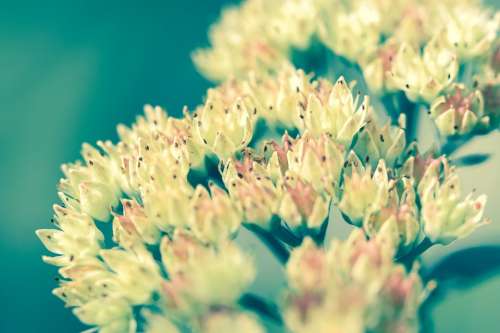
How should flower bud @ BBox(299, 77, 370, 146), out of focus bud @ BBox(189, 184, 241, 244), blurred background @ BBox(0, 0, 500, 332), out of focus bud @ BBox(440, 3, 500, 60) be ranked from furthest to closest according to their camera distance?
blurred background @ BBox(0, 0, 500, 332) < out of focus bud @ BBox(440, 3, 500, 60) < flower bud @ BBox(299, 77, 370, 146) < out of focus bud @ BBox(189, 184, 241, 244)

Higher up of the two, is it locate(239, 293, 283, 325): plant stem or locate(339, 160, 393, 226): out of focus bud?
locate(339, 160, 393, 226): out of focus bud

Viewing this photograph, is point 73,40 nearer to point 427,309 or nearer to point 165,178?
point 165,178

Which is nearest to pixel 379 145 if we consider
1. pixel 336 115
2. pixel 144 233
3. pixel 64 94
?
pixel 336 115

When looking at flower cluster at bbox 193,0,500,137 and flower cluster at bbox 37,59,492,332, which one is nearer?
flower cluster at bbox 37,59,492,332

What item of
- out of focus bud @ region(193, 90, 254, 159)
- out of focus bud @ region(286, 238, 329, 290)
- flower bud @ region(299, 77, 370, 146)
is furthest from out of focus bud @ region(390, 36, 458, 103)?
out of focus bud @ region(286, 238, 329, 290)

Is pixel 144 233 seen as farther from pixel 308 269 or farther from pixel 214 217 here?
pixel 308 269

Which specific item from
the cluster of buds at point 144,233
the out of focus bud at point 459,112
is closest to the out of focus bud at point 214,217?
the cluster of buds at point 144,233

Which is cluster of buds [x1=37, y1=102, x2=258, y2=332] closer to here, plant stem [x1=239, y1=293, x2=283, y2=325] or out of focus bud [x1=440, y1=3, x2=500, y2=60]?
plant stem [x1=239, y1=293, x2=283, y2=325]

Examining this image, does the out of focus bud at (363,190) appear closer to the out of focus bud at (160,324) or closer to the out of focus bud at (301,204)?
the out of focus bud at (301,204)
